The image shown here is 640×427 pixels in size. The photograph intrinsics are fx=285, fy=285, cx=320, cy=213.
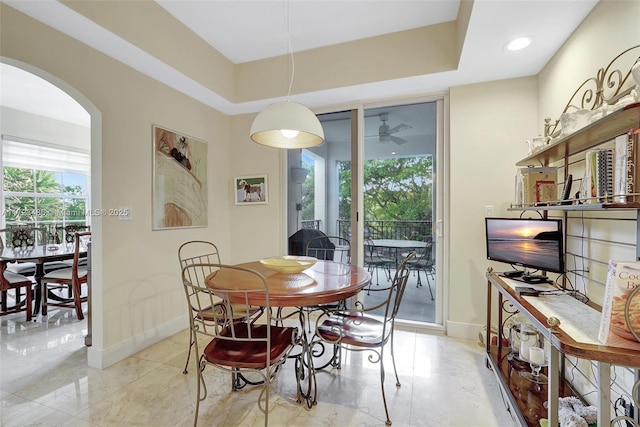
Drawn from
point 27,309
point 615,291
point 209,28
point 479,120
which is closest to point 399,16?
point 479,120

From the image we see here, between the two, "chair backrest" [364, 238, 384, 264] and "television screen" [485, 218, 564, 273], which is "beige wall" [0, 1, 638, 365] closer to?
"television screen" [485, 218, 564, 273]

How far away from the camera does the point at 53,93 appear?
3.75m

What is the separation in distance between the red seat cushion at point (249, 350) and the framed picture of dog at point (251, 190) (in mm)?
1966

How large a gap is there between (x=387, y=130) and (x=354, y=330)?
2173 millimetres

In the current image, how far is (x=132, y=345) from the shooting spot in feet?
8.02

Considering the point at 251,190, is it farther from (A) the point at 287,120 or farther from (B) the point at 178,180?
(A) the point at 287,120

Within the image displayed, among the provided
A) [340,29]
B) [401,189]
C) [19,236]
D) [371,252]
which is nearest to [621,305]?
[401,189]

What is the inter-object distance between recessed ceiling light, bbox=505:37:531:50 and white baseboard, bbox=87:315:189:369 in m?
3.75

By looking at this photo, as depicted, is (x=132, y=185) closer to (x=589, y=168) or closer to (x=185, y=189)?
(x=185, y=189)

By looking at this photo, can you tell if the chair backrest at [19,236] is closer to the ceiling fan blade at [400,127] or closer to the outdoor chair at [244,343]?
the outdoor chair at [244,343]

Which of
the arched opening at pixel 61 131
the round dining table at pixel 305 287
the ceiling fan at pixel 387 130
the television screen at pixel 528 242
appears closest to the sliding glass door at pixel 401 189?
the ceiling fan at pixel 387 130

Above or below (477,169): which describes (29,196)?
below

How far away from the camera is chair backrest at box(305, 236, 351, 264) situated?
10.7 feet

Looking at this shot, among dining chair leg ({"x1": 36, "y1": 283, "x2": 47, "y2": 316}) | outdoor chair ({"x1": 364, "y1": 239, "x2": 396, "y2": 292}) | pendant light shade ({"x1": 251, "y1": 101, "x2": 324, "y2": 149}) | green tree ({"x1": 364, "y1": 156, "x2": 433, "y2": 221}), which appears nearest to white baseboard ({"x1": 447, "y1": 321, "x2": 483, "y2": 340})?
outdoor chair ({"x1": 364, "y1": 239, "x2": 396, "y2": 292})
